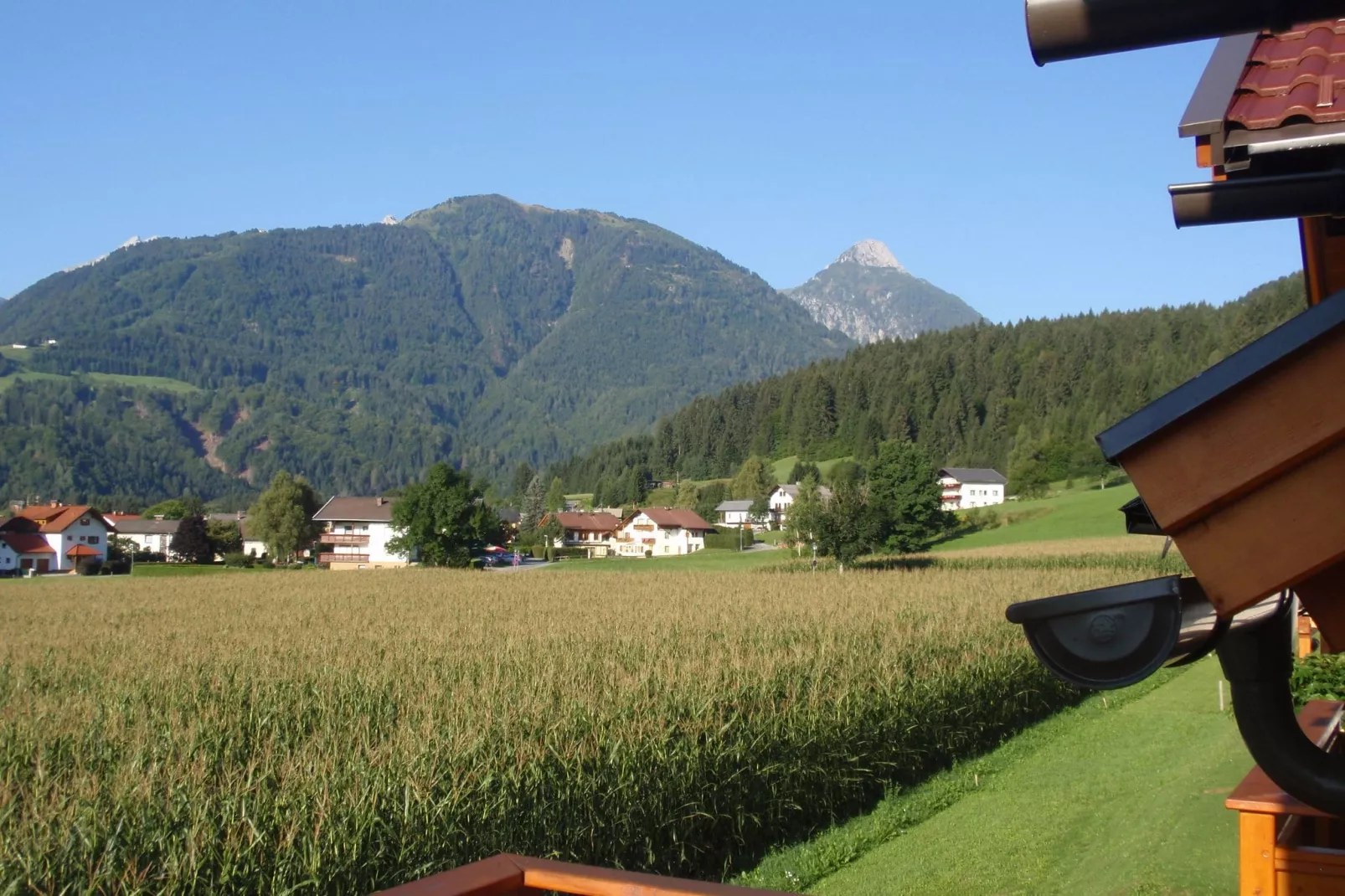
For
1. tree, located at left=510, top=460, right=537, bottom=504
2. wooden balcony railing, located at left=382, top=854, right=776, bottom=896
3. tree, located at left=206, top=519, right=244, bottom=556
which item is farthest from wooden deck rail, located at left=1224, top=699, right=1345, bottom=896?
tree, located at left=510, top=460, right=537, bottom=504

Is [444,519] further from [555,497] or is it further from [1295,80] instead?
[555,497]

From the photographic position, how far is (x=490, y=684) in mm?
11945

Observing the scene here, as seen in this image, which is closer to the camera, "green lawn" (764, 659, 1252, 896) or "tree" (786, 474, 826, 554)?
"green lawn" (764, 659, 1252, 896)

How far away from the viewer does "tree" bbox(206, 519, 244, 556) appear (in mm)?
98312

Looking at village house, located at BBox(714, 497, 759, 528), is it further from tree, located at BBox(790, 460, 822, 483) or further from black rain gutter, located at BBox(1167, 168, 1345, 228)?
black rain gutter, located at BBox(1167, 168, 1345, 228)

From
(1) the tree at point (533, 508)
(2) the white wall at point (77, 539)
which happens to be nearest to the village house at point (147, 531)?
(2) the white wall at point (77, 539)

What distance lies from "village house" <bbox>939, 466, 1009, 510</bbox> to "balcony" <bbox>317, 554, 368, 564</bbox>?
60944 millimetres

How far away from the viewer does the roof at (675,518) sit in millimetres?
113562

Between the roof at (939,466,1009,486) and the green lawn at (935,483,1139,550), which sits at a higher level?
the roof at (939,466,1009,486)

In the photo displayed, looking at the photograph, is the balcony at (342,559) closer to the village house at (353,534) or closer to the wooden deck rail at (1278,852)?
the village house at (353,534)

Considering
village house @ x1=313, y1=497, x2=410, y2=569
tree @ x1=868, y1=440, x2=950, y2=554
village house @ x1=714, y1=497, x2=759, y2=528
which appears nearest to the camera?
tree @ x1=868, y1=440, x2=950, y2=554

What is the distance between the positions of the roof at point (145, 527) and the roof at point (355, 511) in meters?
32.6

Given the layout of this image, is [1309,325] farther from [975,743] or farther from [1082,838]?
[975,743]

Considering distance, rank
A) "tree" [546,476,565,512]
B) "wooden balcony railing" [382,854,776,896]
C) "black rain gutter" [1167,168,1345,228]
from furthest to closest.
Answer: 1. "tree" [546,476,565,512]
2. "black rain gutter" [1167,168,1345,228]
3. "wooden balcony railing" [382,854,776,896]
